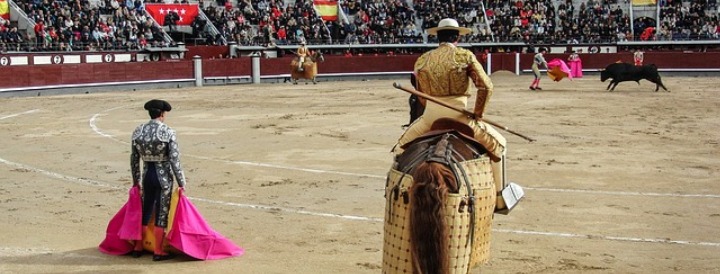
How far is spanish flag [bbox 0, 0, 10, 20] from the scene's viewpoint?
26125 mm

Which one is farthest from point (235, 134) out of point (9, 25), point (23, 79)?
point (9, 25)

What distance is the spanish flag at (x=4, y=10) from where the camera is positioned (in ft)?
85.7


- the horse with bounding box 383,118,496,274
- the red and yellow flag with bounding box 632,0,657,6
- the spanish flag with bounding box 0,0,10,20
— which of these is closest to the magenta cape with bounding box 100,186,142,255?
the horse with bounding box 383,118,496,274

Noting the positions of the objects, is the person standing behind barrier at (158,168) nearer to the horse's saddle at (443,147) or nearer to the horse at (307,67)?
the horse's saddle at (443,147)

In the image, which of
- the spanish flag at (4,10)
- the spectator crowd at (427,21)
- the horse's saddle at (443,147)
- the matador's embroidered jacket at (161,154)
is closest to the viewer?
the horse's saddle at (443,147)

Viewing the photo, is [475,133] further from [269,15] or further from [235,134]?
[269,15]

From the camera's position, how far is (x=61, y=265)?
6.27 meters

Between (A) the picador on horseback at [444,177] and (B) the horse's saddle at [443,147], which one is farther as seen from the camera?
(B) the horse's saddle at [443,147]

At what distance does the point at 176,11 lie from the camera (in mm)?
31547

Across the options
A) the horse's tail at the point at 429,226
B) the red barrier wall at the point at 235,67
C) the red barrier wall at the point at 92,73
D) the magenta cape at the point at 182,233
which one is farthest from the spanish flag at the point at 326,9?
the horse's tail at the point at 429,226

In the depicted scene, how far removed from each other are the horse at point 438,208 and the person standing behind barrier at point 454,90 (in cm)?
29

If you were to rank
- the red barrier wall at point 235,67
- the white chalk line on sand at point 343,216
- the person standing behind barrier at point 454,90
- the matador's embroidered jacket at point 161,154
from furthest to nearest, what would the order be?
1. the red barrier wall at point 235,67
2. the white chalk line on sand at point 343,216
3. the matador's embroidered jacket at point 161,154
4. the person standing behind barrier at point 454,90

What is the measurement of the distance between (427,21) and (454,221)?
31483 millimetres

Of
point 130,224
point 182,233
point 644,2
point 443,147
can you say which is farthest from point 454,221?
point 644,2
